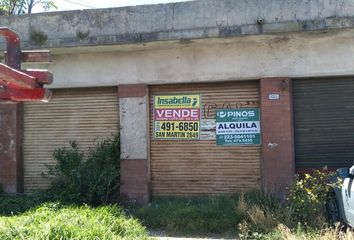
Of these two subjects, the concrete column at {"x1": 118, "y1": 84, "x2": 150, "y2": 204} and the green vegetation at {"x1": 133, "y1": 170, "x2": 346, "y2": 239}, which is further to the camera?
the concrete column at {"x1": 118, "y1": 84, "x2": 150, "y2": 204}

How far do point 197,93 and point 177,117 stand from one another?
0.73 metres

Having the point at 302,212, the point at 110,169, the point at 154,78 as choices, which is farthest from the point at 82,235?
the point at 154,78

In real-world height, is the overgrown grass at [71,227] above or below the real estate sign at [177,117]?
below

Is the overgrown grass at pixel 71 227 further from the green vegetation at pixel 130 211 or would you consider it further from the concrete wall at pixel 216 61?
the concrete wall at pixel 216 61

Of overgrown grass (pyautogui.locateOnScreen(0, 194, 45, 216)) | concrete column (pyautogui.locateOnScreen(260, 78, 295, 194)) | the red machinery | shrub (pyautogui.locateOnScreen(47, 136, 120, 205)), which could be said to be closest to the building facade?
concrete column (pyautogui.locateOnScreen(260, 78, 295, 194))

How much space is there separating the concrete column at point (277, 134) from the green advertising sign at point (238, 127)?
278 millimetres

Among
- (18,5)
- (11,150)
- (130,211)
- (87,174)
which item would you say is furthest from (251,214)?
(18,5)

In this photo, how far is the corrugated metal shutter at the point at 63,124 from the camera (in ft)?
37.1

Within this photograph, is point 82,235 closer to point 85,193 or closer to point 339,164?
point 85,193

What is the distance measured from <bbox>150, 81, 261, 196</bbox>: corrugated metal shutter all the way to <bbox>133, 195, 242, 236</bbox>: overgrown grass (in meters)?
0.59

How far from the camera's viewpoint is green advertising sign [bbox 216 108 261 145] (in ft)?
34.5

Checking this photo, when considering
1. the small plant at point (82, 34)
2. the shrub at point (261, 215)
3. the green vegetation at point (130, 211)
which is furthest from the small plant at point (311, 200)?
the small plant at point (82, 34)

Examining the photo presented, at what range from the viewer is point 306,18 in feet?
31.2

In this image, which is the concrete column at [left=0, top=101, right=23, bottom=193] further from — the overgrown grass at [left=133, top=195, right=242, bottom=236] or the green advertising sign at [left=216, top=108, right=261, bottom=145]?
the green advertising sign at [left=216, top=108, right=261, bottom=145]
